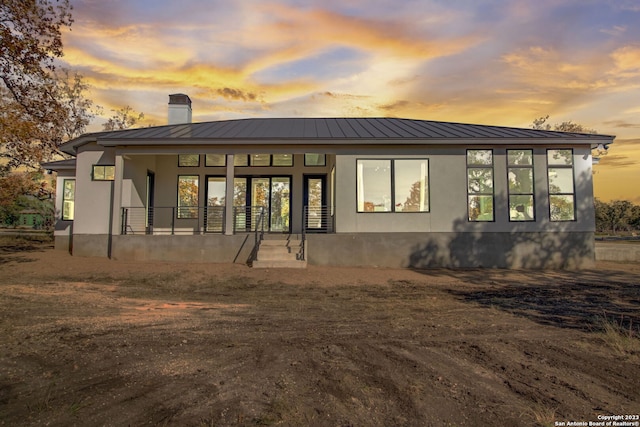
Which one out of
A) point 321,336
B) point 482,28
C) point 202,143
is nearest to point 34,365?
point 321,336

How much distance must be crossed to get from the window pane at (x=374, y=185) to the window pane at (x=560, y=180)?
5542 millimetres

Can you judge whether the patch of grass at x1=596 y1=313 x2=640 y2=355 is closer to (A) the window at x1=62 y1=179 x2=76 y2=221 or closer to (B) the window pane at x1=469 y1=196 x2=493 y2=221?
(B) the window pane at x1=469 y1=196 x2=493 y2=221

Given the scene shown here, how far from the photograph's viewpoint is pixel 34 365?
13.9ft

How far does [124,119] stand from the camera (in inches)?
1185

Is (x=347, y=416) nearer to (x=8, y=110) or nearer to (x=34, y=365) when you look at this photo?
(x=34, y=365)

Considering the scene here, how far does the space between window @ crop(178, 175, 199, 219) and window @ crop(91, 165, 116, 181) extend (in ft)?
8.17

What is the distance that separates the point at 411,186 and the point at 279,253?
5.02m

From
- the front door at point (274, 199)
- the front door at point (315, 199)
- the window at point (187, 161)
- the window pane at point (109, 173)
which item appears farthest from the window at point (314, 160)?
the window pane at point (109, 173)

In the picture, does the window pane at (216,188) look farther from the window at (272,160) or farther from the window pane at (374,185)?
the window pane at (374,185)

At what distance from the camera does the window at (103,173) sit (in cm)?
1434

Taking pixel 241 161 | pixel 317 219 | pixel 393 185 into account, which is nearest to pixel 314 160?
pixel 317 219

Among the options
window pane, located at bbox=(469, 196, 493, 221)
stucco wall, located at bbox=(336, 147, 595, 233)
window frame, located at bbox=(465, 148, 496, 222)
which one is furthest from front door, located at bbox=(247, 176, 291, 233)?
window pane, located at bbox=(469, 196, 493, 221)

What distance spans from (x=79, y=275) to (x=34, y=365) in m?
7.61

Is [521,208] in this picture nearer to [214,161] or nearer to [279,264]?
[279,264]
